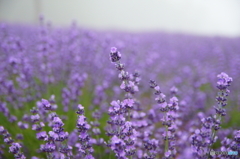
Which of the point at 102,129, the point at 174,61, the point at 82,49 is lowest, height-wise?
the point at 102,129

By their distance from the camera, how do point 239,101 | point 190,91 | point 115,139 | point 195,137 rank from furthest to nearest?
point 190,91
point 239,101
point 195,137
point 115,139

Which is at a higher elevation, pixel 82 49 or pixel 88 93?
pixel 82 49

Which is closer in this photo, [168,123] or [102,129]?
[168,123]

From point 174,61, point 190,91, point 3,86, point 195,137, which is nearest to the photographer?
point 195,137

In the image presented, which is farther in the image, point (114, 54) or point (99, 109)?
point (99, 109)

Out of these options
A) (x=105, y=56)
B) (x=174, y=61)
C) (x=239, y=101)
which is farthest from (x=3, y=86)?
(x=174, y=61)

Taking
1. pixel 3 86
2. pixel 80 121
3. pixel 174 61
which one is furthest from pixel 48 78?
pixel 174 61

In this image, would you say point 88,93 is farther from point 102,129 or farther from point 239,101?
point 239,101

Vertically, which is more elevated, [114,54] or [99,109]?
[99,109]
